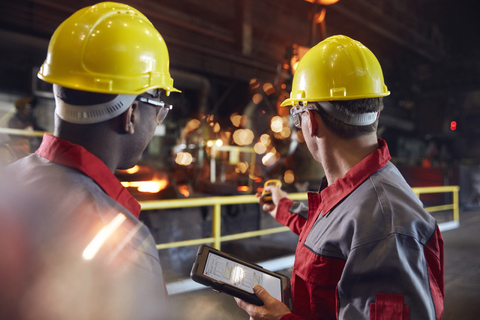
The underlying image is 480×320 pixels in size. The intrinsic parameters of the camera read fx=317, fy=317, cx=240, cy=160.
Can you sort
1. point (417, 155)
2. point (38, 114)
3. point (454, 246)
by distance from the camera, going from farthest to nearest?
point (417, 155) → point (38, 114) → point (454, 246)

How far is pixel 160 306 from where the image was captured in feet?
2.91

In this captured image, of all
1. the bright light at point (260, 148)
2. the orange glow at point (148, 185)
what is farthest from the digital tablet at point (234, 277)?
the bright light at point (260, 148)

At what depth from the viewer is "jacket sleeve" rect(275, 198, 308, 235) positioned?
2000 mm

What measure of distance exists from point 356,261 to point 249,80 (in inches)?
437

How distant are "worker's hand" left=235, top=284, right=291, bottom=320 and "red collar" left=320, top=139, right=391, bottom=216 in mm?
409

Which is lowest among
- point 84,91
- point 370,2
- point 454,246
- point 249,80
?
point 454,246

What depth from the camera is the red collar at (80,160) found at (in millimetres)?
966

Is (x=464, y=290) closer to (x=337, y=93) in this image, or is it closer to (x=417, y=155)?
(x=337, y=93)

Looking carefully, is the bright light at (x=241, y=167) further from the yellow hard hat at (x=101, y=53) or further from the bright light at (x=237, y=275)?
the yellow hard hat at (x=101, y=53)

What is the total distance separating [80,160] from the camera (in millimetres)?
973

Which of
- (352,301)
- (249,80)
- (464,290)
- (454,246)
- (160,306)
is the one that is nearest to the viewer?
(160,306)

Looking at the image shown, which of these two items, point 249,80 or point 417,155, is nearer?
point 249,80

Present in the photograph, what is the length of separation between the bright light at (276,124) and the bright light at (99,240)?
32.2 feet

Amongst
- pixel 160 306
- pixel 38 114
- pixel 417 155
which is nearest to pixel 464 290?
pixel 160 306
